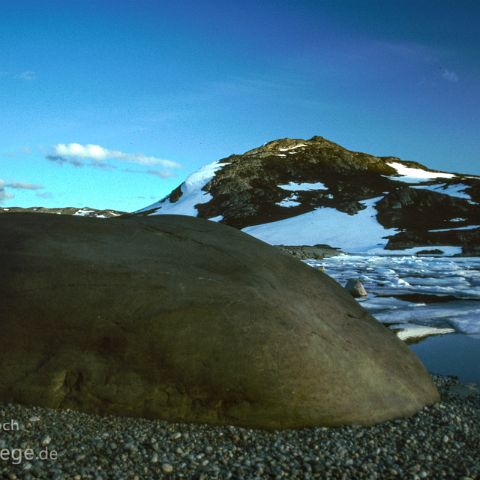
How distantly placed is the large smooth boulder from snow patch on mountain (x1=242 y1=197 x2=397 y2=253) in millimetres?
67441

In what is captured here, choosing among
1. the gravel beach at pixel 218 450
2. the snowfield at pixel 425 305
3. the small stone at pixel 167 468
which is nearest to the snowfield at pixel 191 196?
the snowfield at pixel 425 305

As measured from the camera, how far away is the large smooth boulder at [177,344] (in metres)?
6.29

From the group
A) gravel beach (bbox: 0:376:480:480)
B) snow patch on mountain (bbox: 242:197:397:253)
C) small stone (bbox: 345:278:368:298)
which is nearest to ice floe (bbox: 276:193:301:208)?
snow patch on mountain (bbox: 242:197:397:253)

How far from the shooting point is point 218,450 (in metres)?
5.53

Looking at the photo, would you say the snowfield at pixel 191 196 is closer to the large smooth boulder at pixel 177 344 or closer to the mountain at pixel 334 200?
the mountain at pixel 334 200

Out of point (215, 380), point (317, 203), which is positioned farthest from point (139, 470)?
point (317, 203)

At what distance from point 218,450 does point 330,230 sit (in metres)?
87.5

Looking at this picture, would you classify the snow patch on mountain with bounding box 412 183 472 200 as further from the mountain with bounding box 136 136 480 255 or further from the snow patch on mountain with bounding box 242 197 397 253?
the snow patch on mountain with bounding box 242 197 397 253

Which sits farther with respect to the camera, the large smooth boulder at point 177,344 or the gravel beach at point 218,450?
the large smooth boulder at point 177,344

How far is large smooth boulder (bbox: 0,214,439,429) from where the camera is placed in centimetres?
629

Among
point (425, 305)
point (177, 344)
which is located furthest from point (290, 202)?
point (177, 344)

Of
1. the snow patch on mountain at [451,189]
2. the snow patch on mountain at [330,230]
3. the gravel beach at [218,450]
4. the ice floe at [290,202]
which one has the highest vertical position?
the snow patch on mountain at [451,189]

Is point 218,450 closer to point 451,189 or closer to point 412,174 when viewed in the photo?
point 451,189

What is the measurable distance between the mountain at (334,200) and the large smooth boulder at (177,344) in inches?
2553
